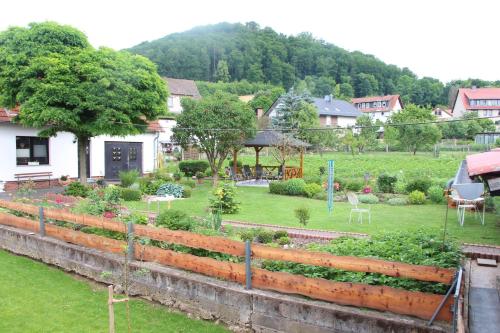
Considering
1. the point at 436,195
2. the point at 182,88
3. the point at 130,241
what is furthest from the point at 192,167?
the point at 182,88

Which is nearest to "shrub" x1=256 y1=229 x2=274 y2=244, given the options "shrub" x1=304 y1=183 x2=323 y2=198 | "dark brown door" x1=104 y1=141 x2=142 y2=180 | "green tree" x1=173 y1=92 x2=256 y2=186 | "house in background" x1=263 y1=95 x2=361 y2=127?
"shrub" x1=304 y1=183 x2=323 y2=198

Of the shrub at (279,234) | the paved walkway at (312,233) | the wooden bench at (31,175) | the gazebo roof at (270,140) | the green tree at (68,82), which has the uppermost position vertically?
the green tree at (68,82)

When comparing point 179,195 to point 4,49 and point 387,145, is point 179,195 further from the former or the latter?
point 387,145

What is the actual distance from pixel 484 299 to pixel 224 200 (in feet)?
31.9

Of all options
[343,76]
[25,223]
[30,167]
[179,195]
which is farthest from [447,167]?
[343,76]

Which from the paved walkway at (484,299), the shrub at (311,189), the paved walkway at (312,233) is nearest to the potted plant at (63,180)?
the shrub at (311,189)

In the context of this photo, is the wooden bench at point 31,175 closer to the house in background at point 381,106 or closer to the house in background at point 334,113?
the house in background at point 334,113

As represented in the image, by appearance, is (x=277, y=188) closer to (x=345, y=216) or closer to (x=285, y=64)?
(x=345, y=216)

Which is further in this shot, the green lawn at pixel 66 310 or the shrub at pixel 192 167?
the shrub at pixel 192 167

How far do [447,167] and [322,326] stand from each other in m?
27.7

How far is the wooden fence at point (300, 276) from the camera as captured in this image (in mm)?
4891

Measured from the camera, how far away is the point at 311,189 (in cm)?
2038

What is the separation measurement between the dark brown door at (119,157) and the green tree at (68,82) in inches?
260

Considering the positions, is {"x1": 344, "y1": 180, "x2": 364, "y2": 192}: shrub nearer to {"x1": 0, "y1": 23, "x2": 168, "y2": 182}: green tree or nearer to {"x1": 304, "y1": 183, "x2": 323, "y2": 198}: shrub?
{"x1": 304, "y1": 183, "x2": 323, "y2": 198}: shrub
